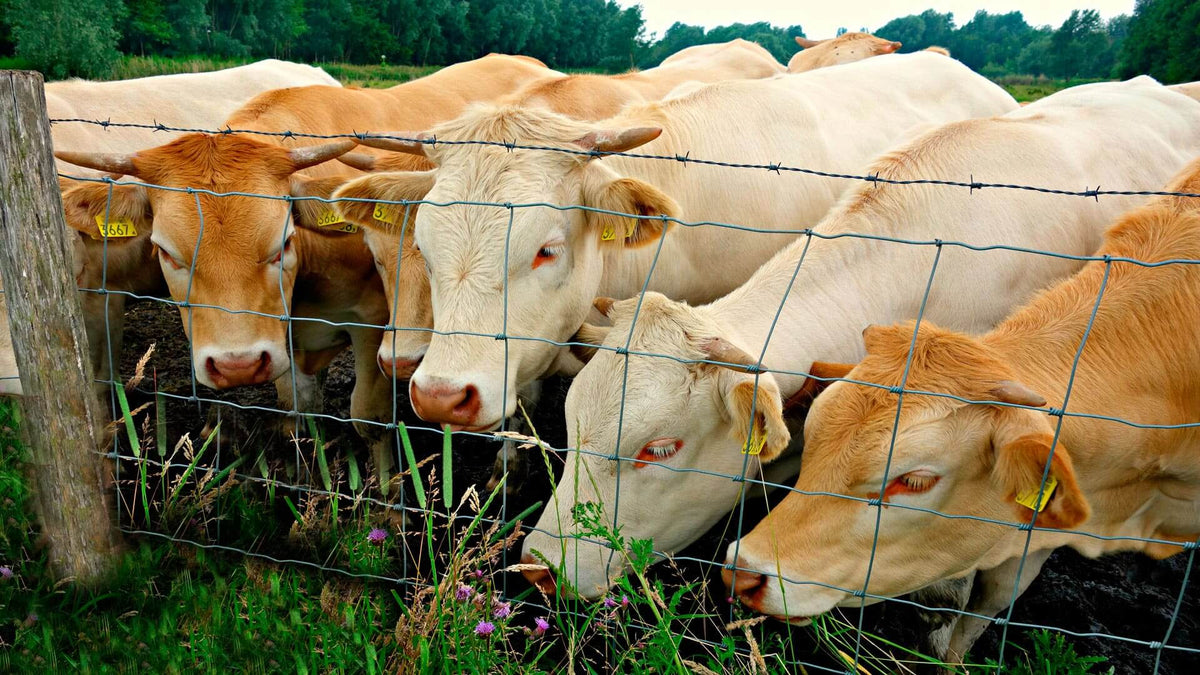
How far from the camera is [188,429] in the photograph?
488cm

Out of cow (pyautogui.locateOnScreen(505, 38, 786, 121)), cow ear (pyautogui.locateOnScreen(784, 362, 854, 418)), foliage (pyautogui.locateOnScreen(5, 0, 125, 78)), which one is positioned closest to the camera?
cow ear (pyautogui.locateOnScreen(784, 362, 854, 418))

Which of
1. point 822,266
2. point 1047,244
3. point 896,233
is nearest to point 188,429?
point 822,266

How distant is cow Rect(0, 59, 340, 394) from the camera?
4438 millimetres

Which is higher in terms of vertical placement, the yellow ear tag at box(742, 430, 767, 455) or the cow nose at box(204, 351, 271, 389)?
the yellow ear tag at box(742, 430, 767, 455)

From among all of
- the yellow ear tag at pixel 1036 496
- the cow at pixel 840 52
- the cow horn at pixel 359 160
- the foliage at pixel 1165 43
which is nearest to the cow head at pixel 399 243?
the cow horn at pixel 359 160

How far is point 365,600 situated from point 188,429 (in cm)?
249

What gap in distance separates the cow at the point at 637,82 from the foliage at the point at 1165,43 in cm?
5014

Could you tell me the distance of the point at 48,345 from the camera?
294 centimetres

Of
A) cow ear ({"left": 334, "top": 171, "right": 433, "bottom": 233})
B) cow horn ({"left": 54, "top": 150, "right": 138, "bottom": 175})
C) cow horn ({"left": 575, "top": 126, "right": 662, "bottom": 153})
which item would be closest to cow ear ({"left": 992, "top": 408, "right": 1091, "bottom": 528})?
cow horn ({"left": 575, "top": 126, "right": 662, "bottom": 153})

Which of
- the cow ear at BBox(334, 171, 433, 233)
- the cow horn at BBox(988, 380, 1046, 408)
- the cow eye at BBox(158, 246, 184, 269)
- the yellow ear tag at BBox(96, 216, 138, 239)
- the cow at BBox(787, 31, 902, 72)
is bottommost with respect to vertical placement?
the cow eye at BBox(158, 246, 184, 269)

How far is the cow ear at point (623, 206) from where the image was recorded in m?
3.39

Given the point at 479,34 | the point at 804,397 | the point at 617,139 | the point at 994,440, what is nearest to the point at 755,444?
the point at 804,397

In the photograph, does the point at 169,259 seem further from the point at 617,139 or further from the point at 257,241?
the point at 617,139

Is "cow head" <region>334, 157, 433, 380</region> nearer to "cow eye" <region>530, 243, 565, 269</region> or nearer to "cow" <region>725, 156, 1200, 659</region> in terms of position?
"cow eye" <region>530, 243, 565, 269</region>
